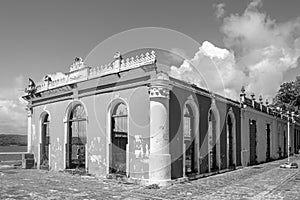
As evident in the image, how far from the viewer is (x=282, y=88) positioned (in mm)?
41438

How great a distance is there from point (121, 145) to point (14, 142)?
40.0 ft

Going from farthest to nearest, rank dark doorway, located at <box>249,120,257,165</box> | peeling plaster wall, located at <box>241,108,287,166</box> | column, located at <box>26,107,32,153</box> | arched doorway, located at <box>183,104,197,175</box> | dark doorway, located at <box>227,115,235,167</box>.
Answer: dark doorway, located at <box>249,120,257,165</box> < peeling plaster wall, located at <box>241,108,287,166</box> < column, located at <box>26,107,32,153</box> < dark doorway, located at <box>227,115,235,167</box> < arched doorway, located at <box>183,104,197,175</box>

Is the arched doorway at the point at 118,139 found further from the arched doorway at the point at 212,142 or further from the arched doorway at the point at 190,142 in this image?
the arched doorway at the point at 212,142

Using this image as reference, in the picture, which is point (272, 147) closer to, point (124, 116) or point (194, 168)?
point (194, 168)

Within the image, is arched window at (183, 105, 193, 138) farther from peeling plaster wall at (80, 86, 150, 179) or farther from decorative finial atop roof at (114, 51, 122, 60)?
decorative finial atop roof at (114, 51, 122, 60)

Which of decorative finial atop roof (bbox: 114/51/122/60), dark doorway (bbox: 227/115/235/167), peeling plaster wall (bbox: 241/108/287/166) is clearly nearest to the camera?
decorative finial atop roof (bbox: 114/51/122/60)

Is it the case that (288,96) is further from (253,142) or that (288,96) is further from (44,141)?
(44,141)

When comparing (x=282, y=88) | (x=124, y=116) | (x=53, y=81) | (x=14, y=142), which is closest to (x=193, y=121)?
(x=124, y=116)

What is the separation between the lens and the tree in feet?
129

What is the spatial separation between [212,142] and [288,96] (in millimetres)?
28872

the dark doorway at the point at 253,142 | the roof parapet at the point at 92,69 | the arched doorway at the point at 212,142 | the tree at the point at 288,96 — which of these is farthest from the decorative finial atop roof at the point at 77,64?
the tree at the point at 288,96

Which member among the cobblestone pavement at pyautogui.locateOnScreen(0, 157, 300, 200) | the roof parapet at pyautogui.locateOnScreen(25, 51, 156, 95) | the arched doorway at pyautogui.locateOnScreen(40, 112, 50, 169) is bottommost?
the cobblestone pavement at pyautogui.locateOnScreen(0, 157, 300, 200)

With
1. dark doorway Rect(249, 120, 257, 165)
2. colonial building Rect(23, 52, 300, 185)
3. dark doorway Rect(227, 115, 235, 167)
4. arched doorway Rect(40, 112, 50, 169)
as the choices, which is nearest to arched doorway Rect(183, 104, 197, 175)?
colonial building Rect(23, 52, 300, 185)

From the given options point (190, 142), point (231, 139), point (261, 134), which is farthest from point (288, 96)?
point (190, 142)
